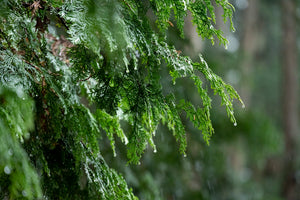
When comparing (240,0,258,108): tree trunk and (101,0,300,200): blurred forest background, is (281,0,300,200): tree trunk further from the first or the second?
(240,0,258,108): tree trunk

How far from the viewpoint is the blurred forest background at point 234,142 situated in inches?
212

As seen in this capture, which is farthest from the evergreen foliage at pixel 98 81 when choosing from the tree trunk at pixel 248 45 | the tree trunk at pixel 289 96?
the tree trunk at pixel 248 45

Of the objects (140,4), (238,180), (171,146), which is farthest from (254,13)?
(140,4)

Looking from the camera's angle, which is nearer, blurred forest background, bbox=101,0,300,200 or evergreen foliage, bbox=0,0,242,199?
evergreen foliage, bbox=0,0,242,199

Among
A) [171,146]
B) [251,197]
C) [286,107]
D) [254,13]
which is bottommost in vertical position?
[251,197]

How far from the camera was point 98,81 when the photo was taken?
5.70 feet

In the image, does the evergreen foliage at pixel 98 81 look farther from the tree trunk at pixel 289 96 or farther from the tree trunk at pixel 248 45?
the tree trunk at pixel 248 45

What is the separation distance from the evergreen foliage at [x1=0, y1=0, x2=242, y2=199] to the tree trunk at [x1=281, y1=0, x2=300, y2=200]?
9.54 m

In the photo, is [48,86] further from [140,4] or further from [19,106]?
[140,4]

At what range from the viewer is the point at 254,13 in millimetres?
13969

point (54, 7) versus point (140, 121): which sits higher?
point (54, 7)

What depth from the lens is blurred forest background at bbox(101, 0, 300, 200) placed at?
17.7 ft

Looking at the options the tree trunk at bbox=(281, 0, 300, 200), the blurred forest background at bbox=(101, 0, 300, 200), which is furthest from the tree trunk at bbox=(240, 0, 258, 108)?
the tree trunk at bbox=(281, 0, 300, 200)

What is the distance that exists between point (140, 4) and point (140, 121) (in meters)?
0.54
